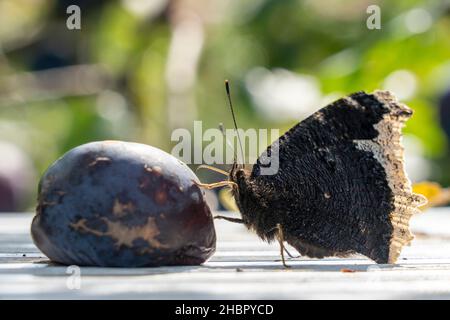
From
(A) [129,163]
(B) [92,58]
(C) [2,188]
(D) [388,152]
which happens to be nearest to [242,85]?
(B) [92,58]

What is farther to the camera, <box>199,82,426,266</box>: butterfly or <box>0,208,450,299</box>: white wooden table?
<box>199,82,426,266</box>: butterfly

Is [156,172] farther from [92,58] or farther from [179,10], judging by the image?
[92,58]

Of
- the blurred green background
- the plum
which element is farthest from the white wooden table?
the blurred green background

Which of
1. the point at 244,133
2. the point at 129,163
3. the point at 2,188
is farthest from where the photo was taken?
the point at 2,188

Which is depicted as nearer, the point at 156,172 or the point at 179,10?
the point at 156,172

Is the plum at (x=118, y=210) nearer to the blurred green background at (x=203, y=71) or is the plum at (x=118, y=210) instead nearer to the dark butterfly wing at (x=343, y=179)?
the dark butterfly wing at (x=343, y=179)

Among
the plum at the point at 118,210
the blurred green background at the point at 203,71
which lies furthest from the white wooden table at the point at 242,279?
the blurred green background at the point at 203,71

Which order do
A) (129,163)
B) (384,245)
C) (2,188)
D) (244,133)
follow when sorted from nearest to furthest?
(129,163) → (384,245) → (244,133) → (2,188)

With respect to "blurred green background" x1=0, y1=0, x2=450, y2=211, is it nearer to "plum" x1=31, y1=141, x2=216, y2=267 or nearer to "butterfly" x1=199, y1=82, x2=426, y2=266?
"butterfly" x1=199, y1=82, x2=426, y2=266
